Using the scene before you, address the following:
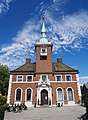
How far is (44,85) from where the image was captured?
106 ft

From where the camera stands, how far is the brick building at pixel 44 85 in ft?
103

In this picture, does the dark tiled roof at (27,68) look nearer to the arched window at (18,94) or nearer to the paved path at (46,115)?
the arched window at (18,94)

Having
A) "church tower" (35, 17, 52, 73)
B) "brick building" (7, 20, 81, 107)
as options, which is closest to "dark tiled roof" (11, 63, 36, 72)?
"brick building" (7, 20, 81, 107)

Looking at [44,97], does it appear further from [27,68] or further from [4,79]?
[4,79]

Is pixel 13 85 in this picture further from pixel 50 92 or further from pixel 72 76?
pixel 72 76

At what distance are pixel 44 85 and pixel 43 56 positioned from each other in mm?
7445

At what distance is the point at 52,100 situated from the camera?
31.3 m

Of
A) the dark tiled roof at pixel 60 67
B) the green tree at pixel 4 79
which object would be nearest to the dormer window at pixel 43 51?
the dark tiled roof at pixel 60 67

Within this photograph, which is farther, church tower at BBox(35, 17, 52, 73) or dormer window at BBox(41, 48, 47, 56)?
dormer window at BBox(41, 48, 47, 56)

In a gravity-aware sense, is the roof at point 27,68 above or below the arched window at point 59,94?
above

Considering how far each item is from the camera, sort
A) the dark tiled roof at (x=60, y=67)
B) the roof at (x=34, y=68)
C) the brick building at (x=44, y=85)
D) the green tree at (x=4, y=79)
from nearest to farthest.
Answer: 1. the brick building at (x=44, y=85)
2. the roof at (x=34, y=68)
3. the dark tiled roof at (x=60, y=67)
4. the green tree at (x=4, y=79)

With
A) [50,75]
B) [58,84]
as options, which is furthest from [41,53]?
[58,84]

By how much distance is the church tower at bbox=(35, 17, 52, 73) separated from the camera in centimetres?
3444

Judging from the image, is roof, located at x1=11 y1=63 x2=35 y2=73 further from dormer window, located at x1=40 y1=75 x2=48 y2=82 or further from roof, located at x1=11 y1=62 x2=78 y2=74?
dormer window, located at x1=40 y1=75 x2=48 y2=82
